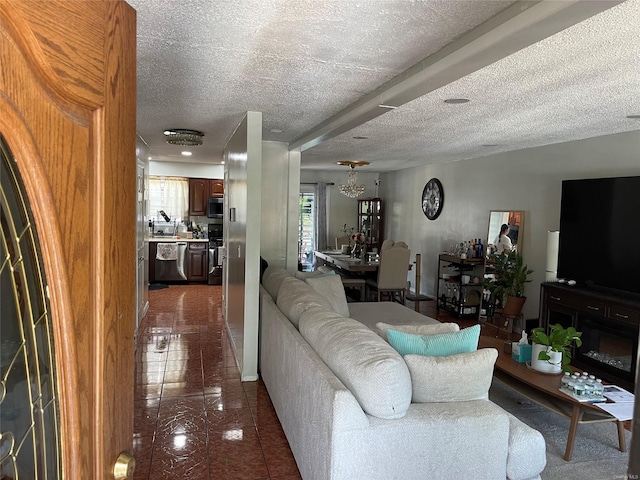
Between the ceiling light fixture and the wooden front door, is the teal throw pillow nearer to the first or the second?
the wooden front door

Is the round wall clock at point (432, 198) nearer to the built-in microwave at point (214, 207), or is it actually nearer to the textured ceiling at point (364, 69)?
the textured ceiling at point (364, 69)

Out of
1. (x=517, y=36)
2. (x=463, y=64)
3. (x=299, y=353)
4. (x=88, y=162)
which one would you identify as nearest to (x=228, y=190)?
(x=299, y=353)

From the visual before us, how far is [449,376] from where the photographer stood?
6.94 ft

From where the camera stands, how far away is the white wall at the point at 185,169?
8898mm

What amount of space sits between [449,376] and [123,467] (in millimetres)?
1581

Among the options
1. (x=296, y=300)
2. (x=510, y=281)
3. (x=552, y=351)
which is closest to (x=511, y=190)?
(x=510, y=281)

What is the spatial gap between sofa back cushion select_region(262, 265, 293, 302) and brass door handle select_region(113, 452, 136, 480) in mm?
2925

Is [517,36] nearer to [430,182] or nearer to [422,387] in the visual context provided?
[422,387]

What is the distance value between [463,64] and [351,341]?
1.47 meters

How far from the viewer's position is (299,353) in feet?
8.31

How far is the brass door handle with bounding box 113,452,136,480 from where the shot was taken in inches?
35.9

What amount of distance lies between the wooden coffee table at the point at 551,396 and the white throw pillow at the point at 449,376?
1.07 m

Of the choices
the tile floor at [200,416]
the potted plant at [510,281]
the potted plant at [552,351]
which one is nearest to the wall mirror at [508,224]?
the potted plant at [510,281]

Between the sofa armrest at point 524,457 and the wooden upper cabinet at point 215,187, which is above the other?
the wooden upper cabinet at point 215,187
